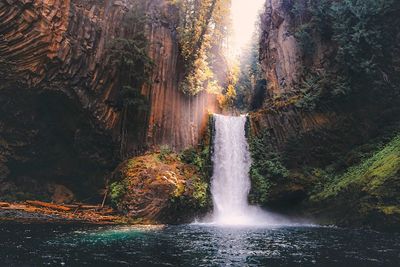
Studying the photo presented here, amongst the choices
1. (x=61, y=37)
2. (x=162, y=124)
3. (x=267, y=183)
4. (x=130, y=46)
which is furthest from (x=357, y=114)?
A: (x=61, y=37)

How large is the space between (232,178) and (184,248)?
16.3m

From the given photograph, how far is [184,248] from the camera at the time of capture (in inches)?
521

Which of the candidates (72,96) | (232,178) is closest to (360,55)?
(232,178)

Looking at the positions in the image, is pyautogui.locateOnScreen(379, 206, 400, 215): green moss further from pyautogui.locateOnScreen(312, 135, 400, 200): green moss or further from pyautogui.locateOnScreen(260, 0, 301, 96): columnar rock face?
pyautogui.locateOnScreen(260, 0, 301, 96): columnar rock face

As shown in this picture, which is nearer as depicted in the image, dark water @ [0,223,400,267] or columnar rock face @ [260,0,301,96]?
dark water @ [0,223,400,267]

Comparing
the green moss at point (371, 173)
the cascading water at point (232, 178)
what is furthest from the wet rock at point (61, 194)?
the green moss at point (371, 173)

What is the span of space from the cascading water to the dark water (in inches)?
377

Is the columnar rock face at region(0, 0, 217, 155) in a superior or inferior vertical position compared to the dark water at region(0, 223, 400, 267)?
superior

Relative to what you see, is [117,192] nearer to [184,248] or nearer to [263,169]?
[263,169]

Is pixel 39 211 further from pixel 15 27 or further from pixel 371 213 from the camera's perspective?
pixel 371 213

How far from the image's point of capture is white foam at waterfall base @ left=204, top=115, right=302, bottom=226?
2738 centimetres

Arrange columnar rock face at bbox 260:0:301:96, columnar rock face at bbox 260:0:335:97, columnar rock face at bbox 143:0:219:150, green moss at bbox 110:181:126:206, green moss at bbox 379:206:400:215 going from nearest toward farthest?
green moss at bbox 379:206:400:215 → green moss at bbox 110:181:126:206 → columnar rock face at bbox 143:0:219:150 → columnar rock face at bbox 260:0:335:97 → columnar rock face at bbox 260:0:301:96

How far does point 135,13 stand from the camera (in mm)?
27953

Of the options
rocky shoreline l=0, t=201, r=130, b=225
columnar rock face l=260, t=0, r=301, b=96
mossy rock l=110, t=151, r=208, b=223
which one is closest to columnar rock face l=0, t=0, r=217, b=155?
mossy rock l=110, t=151, r=208, b=223
